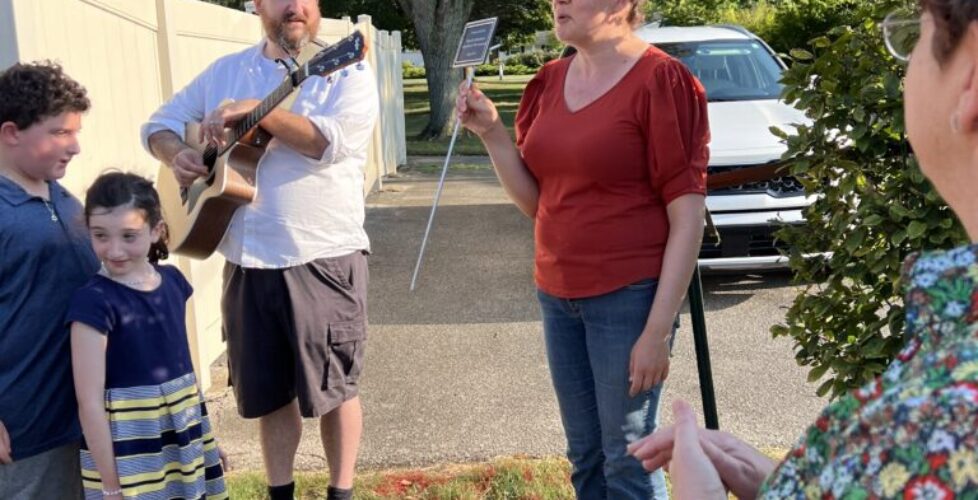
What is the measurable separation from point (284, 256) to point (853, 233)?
185cm

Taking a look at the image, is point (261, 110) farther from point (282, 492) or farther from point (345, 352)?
point (282, 492)

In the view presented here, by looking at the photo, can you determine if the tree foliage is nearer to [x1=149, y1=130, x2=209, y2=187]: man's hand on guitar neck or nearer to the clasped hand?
the clasped hand

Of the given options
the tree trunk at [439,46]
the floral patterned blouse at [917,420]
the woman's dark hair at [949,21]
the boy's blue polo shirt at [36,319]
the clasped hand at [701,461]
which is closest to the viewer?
the floral patterned blouse at [917,420]

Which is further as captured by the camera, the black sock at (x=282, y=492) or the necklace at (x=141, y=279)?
the black sock at (x=282, y=492)

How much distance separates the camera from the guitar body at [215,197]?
3184mm

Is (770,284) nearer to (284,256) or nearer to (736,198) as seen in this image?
(736,198)

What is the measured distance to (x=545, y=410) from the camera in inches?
186

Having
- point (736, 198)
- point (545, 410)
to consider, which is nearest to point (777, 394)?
point (545, 410)

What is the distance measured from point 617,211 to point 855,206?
0.84 metres

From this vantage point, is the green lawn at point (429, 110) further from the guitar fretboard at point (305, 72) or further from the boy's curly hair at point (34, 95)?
the boy's curly hair at point (34, 95)

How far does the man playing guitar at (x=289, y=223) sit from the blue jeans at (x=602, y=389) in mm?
874

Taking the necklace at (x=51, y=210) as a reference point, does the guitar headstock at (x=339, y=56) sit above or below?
above

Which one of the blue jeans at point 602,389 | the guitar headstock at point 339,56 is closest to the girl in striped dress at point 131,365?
the guitar headstock at point 339,56

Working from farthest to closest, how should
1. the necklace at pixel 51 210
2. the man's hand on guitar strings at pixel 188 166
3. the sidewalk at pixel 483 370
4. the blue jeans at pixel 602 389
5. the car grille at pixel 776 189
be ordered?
1. the car grille at pixel 776 189
2. the sidewalk at pixel 483 370
3. the man's hand on guitar strings at pixel 188 166
4. the blue jeans at pixel 602 389
5. the necklace at pixel 51 210
